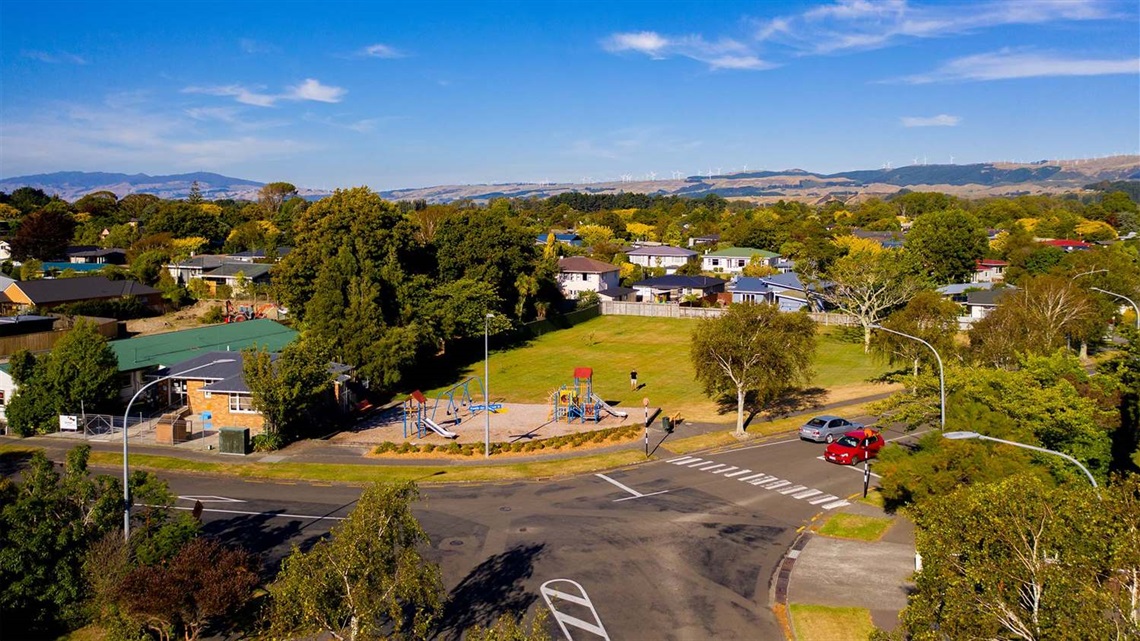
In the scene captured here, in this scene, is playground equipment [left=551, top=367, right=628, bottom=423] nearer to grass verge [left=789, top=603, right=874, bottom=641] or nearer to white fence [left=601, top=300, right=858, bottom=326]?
grass verge [left=789, top=603, right=874, bottom=641]

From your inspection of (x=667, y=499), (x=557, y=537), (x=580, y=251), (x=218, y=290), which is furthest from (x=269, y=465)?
(x=580, y=251)

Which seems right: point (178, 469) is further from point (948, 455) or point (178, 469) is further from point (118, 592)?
point (948, 455)

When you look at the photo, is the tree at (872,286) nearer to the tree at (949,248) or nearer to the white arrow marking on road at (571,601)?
the tree at (949,248)

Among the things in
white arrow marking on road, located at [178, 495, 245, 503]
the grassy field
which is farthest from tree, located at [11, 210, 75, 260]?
white arrow marking on road, located at [178, 495, 245, 503]

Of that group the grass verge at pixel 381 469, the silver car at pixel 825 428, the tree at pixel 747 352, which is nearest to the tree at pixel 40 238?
the grass verge at pixel 381 469

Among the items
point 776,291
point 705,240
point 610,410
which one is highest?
point 705,240

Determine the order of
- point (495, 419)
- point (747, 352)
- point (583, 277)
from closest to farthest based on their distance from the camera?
1. point (747, 352)
2. point (495, 419)
3. point (583, 277)

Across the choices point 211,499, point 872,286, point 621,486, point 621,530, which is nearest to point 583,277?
point 872,286

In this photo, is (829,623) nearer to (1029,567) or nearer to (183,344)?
(1029,567)
